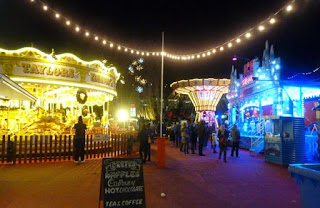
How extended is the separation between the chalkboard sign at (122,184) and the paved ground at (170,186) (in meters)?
1.00

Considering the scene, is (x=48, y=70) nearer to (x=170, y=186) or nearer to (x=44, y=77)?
(x=44, y=77)

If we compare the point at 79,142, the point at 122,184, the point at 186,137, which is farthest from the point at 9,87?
the point at 186,137

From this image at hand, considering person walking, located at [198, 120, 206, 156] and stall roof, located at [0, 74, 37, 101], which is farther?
person walking, located at [198, 120, 206, 156]

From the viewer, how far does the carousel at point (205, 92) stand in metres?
23.9

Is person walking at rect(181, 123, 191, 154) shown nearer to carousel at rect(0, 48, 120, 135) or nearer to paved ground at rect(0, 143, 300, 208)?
paved ground at rect(0, 143, 300, 208)

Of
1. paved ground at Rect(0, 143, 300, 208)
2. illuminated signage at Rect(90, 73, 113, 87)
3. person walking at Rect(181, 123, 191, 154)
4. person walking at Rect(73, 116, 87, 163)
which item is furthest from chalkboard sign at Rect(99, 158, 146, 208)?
illuminated signage at Rect(90, 73, 113, 87)

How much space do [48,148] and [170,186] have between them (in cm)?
643

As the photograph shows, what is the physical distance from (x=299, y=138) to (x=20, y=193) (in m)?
10.1

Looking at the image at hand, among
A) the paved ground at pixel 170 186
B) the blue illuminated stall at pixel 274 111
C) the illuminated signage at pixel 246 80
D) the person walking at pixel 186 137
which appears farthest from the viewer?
the illuminated signage at pixel 246 80

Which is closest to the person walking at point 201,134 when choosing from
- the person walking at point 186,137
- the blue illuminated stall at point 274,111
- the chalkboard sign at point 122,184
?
the person walking at point 186,137

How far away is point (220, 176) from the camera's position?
8.24m

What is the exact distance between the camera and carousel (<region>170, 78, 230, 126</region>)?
78.5ft

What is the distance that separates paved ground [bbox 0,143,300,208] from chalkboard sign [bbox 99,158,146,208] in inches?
39.3

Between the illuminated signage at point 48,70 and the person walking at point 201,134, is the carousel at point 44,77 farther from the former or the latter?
the person walking at point 201,134
